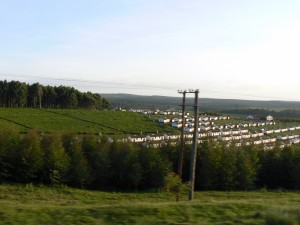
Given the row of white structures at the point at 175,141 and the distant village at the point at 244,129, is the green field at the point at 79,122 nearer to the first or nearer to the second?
the distant village at the point at 244,129

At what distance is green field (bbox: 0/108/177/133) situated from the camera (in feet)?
198

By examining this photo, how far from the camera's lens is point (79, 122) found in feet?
224

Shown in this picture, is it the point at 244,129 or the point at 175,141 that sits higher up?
the point at 175,141

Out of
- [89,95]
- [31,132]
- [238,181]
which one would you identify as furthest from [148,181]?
[89,95]

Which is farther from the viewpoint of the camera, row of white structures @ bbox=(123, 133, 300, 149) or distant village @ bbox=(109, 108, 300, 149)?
distant village @ bbox=(109, 108, 300, 149)

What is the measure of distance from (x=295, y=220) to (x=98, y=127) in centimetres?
5839

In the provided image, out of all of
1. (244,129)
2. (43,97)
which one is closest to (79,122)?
(43,97)

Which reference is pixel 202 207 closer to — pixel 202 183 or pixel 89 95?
pixel 202 183

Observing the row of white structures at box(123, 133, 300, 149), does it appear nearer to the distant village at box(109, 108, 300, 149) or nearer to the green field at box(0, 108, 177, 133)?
the distant village at box(109, 108, 300, 149)

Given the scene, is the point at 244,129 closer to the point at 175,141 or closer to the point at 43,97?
the point at 175,141

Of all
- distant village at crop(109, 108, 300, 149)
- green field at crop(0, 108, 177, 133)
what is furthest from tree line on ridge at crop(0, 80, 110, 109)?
distant village at crop(109, 108, 300, 149)

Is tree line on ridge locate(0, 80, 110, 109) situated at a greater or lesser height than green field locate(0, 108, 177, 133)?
greater

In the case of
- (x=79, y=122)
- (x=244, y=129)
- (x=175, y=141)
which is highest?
(x=175, y=141)

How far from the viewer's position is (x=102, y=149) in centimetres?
3831
